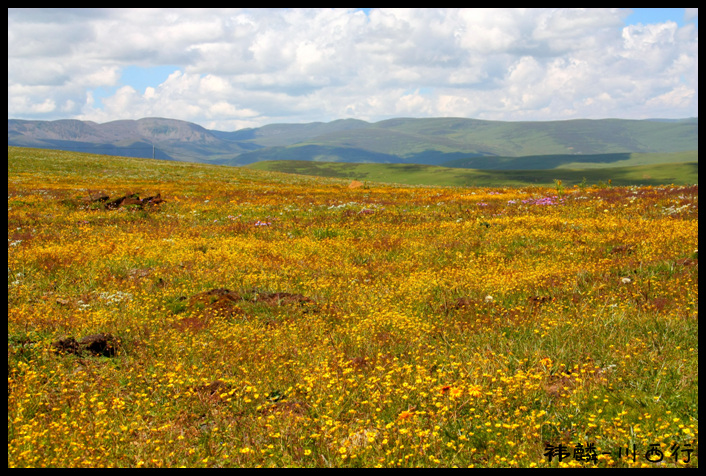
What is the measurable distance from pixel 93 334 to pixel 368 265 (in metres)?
7.27

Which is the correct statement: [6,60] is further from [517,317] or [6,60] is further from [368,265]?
[368,265]

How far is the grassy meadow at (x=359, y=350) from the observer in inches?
193

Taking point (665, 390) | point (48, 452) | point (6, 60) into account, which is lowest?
point (48, 452)

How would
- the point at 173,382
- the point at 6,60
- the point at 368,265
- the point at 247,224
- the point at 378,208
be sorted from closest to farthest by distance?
the point at 6,60 → the point at 173,382 → the point at 368,265 → the point at 247,224 → the point at 378,208

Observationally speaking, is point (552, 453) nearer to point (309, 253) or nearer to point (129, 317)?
point (129, 317)

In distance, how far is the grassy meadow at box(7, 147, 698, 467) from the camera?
16.0ft

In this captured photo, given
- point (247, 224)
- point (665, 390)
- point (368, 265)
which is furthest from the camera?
point (247, 224)

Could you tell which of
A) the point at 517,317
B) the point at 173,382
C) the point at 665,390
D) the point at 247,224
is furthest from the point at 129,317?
the point at 247,224

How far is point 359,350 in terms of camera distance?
301 inches

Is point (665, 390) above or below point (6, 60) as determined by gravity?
below

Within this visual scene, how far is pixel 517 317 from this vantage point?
8570 millimetres

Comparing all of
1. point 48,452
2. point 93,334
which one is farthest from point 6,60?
point 93,334

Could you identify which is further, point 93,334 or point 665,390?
point 93,334

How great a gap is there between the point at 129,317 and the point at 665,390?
858 centimetres
